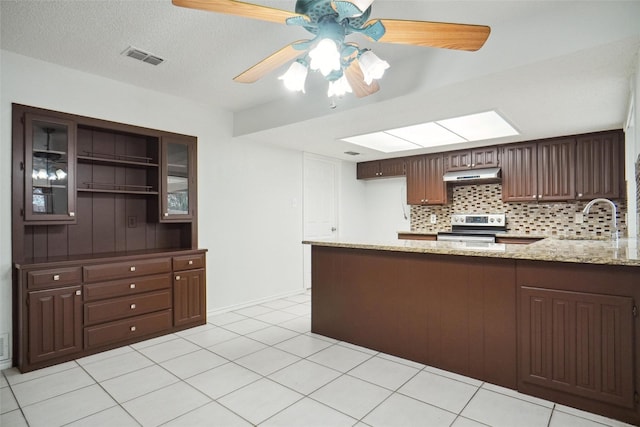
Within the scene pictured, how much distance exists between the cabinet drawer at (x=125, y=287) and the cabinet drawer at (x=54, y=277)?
13cm

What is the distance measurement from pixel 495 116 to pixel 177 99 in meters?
3.40

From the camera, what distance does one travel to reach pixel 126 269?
324 centimetres

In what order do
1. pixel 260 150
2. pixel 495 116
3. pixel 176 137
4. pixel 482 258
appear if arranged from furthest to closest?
pixel 260 150
pixel 176 137
pixel 495 116
pixel 482 258

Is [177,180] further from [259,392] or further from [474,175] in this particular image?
[474,175]

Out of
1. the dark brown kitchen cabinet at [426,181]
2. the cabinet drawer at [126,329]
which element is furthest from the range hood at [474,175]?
the cabinet drawer at [126,329]

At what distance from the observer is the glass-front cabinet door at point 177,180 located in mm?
3699

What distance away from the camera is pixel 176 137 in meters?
3.82

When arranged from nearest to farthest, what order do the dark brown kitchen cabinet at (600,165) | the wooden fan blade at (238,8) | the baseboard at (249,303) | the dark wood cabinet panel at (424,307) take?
the wooden fan blade at (238,8) → the dark wood cabinet panel at (424,307) → the dark brown kitchen cabinet at (600,165) → the baseboard at (249,303)

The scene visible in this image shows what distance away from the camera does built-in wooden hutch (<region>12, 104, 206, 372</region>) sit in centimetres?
281

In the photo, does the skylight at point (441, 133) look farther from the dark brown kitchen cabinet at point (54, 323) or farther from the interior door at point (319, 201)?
the dark brown kitchen cabinet at point (54, 323)

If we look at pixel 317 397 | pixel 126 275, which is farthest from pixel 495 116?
pixel 126 275

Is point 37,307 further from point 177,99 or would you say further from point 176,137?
point 177,99

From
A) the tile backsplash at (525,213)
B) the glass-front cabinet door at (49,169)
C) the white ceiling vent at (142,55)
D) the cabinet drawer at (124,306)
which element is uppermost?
the white ceiling vent at (142,55)

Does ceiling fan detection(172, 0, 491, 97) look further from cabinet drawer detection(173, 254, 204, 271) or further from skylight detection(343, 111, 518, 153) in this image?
cabinet drawer detection(173, 254, 204, 271)
